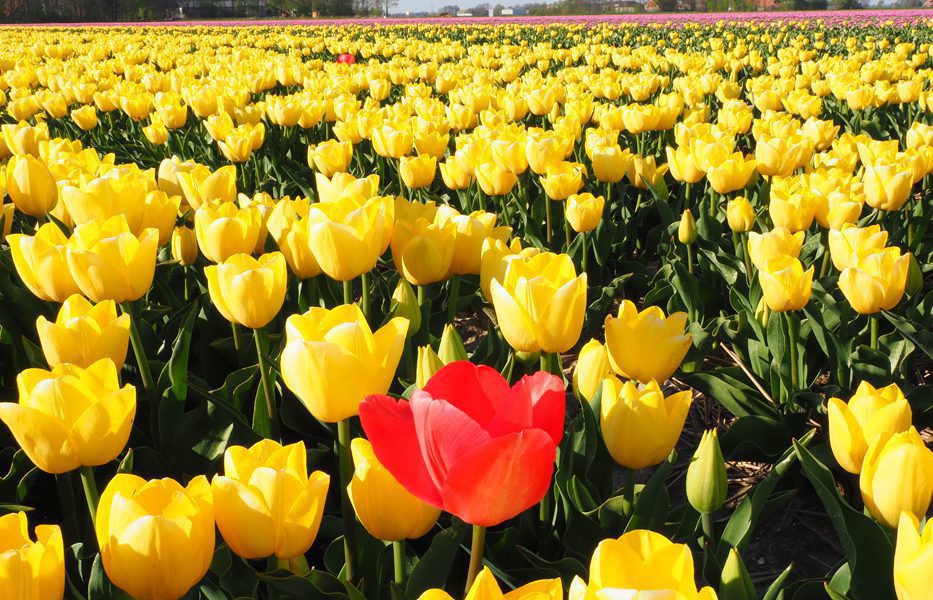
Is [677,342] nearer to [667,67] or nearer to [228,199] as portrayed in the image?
[228,199]

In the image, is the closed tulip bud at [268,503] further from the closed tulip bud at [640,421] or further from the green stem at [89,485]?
the closed tulip bud at [640,421]

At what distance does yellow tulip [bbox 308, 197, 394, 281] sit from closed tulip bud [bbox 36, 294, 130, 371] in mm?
422

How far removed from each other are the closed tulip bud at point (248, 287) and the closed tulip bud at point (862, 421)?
1.02 meters

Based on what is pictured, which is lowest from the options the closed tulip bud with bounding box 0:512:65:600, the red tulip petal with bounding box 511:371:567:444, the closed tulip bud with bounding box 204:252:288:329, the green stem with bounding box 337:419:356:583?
the green stem with bounding box 337:419:356:583

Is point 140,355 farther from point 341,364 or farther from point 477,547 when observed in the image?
point 477,547

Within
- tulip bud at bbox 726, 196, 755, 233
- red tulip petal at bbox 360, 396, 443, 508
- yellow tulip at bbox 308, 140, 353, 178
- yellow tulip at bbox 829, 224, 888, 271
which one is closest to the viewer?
red tulip petal at bbox 360, 396, 443, 508

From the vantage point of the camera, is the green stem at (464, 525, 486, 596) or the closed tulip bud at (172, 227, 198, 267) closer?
the green stem at (464, 525, 486, 596)

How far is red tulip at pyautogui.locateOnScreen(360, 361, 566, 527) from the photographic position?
853mm

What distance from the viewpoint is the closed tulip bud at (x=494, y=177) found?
292 centimetres

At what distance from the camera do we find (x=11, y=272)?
7.95 feet

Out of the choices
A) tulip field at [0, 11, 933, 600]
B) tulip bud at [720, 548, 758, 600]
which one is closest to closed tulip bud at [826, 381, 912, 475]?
tulip field at [0, 11, 933, 600]

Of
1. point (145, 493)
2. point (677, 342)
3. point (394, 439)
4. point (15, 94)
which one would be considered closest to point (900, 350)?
point (677, 342)

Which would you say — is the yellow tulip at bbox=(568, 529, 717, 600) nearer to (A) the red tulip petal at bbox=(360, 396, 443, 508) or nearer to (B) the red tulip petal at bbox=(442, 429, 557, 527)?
(B) the red tulip petal at bbox=(442, 429, 557, 527)

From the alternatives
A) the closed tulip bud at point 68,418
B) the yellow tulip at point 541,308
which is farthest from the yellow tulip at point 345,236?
the closed tulip bud at point 68,418
